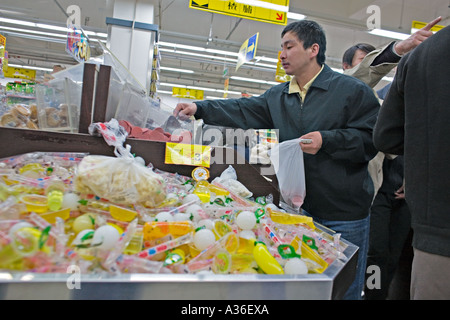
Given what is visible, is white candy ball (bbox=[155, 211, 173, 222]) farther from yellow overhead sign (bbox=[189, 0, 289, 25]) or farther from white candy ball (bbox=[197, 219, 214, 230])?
yellow overhead sign (bbox=[189, 0, 289, 25])

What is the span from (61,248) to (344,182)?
1.35 metres

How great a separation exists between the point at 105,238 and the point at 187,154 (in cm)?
85

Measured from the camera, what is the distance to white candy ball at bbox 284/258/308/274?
0.75m

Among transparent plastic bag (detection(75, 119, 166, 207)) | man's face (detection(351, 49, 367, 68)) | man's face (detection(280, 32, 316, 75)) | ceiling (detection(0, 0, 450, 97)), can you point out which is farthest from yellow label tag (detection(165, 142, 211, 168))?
ceiling (detection(0, 0, 450, 97))

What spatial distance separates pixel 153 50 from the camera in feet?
19.5

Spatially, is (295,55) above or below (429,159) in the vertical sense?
above

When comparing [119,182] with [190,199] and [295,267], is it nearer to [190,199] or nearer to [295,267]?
[190,199]

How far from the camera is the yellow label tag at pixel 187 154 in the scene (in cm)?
148

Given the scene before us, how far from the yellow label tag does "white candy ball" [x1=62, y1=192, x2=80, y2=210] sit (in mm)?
626

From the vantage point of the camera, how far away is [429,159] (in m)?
0.92

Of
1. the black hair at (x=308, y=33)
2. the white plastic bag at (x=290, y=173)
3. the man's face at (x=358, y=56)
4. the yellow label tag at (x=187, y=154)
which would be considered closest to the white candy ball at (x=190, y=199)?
the yellow label tag at (x=187, y=154)

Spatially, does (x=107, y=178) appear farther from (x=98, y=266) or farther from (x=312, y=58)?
(x=312, y=58)

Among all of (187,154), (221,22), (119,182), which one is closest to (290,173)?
(187,154)

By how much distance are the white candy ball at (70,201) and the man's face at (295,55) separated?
4.35ft
